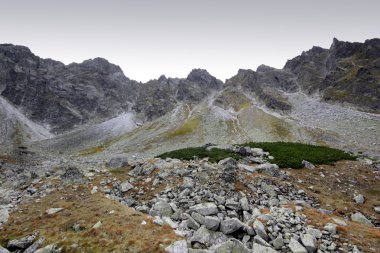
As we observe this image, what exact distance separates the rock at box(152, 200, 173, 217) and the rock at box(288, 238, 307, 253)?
8649 mm

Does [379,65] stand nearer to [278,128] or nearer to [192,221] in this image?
[278,128]

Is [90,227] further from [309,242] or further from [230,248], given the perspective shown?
[309,242]

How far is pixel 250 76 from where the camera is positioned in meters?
174

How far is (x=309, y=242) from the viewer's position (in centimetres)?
1484

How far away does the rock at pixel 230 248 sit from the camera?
554 inches

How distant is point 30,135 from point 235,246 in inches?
5406

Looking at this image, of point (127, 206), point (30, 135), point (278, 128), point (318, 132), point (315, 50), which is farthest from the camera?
point (315, 50)

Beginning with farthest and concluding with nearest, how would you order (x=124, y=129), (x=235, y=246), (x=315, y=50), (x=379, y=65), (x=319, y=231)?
(x=315, y=50) < (x=124, y=129) < (x=379, y=65) < (x=319, y=231) < (x=235, y=246)

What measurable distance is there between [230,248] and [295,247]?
3767mm

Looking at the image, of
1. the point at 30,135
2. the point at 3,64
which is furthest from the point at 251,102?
the point at 3,64

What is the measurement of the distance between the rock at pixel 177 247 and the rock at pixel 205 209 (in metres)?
4.09

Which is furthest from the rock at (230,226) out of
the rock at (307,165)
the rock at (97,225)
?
the rock at (307,165)

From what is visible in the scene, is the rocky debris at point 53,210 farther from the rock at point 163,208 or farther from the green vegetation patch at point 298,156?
the green vegetation patch at point 298,156

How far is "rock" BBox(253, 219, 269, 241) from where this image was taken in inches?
625
